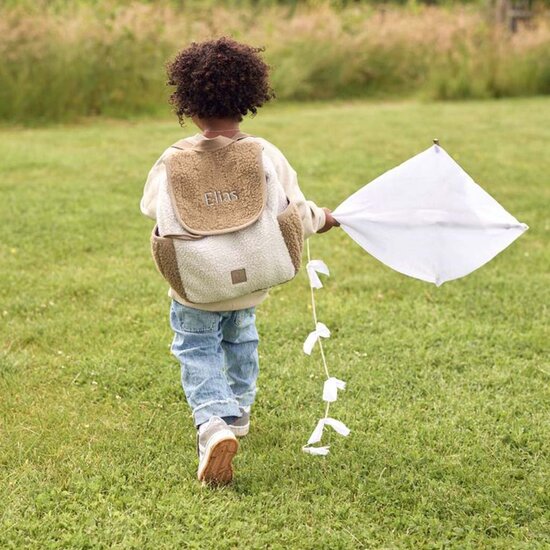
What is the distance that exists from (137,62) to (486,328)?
8.85 meters

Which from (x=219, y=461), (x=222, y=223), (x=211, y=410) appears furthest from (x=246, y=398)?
(x=222, y=223)

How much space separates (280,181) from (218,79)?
0.40 metres

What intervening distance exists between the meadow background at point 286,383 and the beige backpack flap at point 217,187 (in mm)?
912

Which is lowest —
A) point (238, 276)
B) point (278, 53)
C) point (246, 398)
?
point (278, 53)

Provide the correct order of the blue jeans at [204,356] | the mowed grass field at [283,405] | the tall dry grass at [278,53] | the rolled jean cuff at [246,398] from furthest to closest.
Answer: the tall dry grass at [278,53]
the rolled jean cuff at [246,398]
the blue jeans at [204,356]
the mowed grass field at [283,405]

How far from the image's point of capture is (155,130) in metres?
10.5

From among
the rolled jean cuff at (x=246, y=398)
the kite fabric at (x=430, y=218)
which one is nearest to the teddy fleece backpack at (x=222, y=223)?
the kite fabric at (x=430, y=218)

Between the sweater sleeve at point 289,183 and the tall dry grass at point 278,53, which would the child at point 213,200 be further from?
the tall dry grass at point 278,53

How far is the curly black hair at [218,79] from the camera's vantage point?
293 centimetres

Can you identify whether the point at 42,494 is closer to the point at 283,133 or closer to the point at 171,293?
the point at 171,293

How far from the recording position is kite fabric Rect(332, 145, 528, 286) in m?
3.23

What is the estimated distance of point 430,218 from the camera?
10.7ft

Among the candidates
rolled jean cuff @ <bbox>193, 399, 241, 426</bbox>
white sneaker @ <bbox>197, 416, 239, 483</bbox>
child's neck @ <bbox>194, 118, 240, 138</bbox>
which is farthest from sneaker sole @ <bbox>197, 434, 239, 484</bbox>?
child's neck @ <bbox>194, 118, 240, 138</bbox>

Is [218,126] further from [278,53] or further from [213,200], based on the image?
[278,53]
